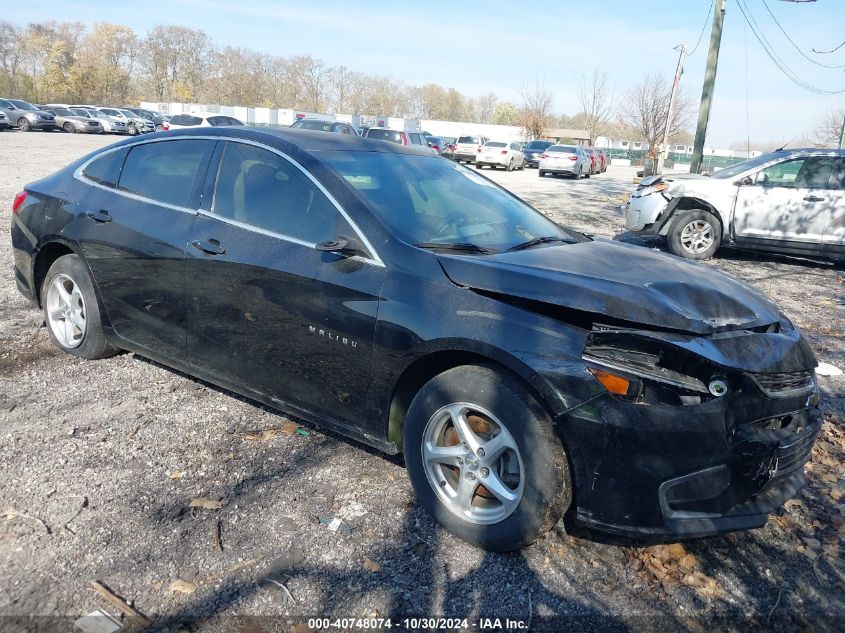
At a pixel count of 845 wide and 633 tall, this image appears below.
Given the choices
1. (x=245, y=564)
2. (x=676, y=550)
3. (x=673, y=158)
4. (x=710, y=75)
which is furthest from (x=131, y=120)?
(x=676, y=550)

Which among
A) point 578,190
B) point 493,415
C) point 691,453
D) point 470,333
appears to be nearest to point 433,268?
point 470,333

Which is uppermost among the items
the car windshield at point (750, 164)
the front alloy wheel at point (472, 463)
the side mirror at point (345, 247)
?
the car windshield at point (750, 164)

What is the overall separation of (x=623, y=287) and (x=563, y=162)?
27160 millimetres

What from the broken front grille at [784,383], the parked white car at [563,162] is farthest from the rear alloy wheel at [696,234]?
the parked white car at [563,162]

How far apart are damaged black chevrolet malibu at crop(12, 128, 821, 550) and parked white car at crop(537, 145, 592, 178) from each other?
84.0ft

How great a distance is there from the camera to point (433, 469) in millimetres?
2918

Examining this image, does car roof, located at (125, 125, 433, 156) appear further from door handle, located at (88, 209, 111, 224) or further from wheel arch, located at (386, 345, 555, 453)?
wheel arch, located at (386, 345, 555, 453)

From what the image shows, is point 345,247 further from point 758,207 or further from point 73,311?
point 758,207

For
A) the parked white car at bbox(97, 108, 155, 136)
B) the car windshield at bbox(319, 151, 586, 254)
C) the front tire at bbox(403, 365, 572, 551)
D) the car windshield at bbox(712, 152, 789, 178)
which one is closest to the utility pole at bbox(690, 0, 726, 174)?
the car windshield at bbox(712, 152, 789, 178)

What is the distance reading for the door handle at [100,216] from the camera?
13.6 ft

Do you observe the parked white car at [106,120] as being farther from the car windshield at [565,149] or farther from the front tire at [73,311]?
the front tire at [73,311]

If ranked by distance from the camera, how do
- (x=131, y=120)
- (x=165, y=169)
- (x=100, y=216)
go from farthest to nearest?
(x=131, y=120) < (x=100, y=216) < (x=165, y=169)

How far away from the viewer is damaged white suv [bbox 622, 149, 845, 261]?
902cm

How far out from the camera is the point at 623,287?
2748mm
